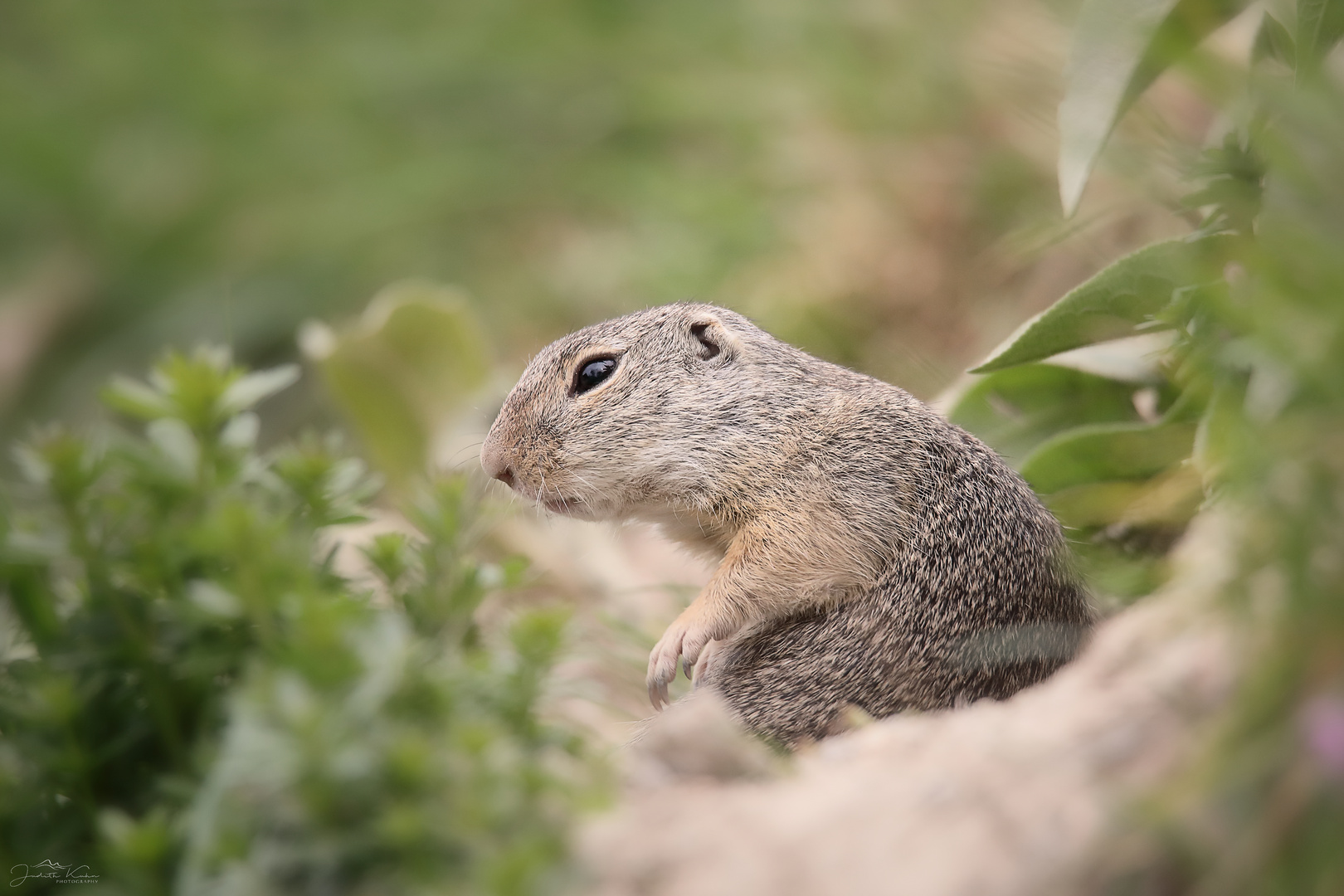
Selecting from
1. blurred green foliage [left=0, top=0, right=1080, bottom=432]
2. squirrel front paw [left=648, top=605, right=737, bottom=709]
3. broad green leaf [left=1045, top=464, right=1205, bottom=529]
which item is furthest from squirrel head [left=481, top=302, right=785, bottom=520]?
blurred green foliage [left=0, top=0, right=1080, bottom=432]

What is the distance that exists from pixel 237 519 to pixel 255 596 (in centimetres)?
12

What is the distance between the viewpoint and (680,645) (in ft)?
8.70

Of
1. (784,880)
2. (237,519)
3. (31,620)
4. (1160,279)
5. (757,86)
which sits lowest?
(784,880)

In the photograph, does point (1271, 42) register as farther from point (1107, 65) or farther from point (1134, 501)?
point (1134, 501)

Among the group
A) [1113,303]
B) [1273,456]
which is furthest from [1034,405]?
[1273,456]

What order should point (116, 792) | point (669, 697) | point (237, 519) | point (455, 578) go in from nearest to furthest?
point (237, 519) < point (116, 792) < point (455, 578) < point (669, 697)

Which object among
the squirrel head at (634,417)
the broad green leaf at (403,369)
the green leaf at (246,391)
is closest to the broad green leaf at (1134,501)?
the squirrel head at (634,417)

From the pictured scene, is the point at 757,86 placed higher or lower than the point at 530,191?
higher

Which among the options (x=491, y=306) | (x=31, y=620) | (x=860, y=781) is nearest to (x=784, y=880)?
(x=860, y=781)

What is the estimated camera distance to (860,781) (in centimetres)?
167

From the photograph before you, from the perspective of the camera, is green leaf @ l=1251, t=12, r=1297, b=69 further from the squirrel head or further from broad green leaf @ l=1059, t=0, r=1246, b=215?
the squirrel head

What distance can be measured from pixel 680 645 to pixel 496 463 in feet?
2.51

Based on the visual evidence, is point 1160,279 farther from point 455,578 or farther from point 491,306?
point 491,306
